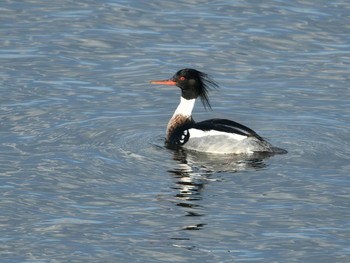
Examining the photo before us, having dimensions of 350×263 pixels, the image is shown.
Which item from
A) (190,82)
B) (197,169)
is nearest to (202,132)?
(190,82)

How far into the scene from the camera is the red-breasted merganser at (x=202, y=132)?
1673 centimetres

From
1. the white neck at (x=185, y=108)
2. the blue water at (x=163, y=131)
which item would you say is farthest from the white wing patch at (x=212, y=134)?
the white neck at (x=185, y=108)

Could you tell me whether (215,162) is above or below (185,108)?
below

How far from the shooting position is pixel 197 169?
15820mm

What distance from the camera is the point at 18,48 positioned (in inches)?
890

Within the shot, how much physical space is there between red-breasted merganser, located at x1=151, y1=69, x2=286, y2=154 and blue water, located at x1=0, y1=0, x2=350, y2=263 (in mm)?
287

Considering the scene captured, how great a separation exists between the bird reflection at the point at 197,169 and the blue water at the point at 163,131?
3cm

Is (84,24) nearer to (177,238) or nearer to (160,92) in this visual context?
(160,92)

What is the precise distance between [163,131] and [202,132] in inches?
46.6

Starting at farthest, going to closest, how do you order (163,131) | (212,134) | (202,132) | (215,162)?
(163,131) < (202,132) < (212,134) < (215,162)

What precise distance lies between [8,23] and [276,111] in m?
8.35

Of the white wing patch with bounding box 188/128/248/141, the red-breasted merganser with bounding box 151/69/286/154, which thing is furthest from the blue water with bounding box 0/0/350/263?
the white wing patch with bounding box 188/128/248/141

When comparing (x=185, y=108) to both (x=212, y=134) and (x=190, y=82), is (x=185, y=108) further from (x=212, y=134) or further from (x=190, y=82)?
(x=212, y=134)

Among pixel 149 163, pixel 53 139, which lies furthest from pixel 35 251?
pixel 53 139
